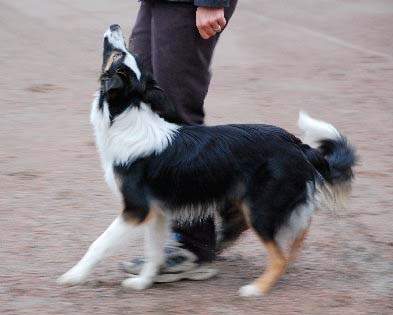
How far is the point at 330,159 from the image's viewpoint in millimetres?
4312

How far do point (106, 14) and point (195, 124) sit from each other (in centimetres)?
868

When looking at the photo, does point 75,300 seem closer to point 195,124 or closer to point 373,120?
point 195,124

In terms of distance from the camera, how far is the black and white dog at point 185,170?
159 inches

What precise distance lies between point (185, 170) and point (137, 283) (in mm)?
621

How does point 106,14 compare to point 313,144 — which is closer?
point 313,144

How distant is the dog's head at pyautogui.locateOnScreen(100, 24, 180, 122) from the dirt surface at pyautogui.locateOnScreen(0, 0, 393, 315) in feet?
2.93

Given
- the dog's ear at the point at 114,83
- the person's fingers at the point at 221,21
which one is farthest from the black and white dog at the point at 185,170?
the person's fingers at the point at 221,21

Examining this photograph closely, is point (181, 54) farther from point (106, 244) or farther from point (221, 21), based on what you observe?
point (106, 244)

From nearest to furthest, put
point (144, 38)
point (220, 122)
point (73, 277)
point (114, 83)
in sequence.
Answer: point (114, 83) → point (73, 277) → point (144, 38) → point (220, 122)

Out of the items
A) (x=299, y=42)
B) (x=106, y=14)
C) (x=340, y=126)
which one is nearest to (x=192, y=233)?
(x=340, y=126)

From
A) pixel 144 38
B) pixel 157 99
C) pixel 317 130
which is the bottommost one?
pixel 317 130

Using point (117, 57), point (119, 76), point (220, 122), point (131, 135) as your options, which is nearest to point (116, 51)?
point (117, 57)

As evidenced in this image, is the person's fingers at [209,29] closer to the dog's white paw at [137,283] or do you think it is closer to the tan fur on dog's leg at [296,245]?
the tan fur on dog's leg at [296,245]

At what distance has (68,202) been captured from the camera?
17.7 ft
